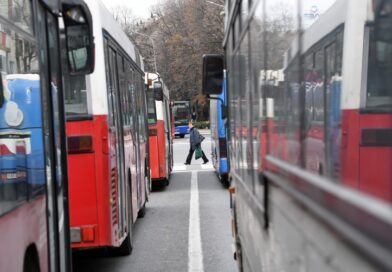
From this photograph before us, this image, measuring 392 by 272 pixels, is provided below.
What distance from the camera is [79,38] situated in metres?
4.53

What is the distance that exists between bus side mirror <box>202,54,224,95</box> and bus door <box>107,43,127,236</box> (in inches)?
40.4

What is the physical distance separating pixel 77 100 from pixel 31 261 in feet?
8.86

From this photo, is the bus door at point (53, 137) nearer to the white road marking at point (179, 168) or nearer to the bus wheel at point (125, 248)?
the bus wheel at point (125, 248)

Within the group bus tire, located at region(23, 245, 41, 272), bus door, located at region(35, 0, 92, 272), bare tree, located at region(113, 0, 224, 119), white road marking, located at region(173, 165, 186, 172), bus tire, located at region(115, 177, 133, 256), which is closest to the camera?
bus tire, located at region(23, 245, 41, 272)

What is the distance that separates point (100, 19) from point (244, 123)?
2.78 m

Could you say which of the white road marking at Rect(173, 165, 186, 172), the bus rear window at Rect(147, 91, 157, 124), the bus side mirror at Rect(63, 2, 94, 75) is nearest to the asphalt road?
the bus rear window at Rect(147, 91, 157, 124)

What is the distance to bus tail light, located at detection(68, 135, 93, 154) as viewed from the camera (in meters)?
6.07

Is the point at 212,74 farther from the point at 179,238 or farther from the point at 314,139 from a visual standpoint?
the point at 314,139

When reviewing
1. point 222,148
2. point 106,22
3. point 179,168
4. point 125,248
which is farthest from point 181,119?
point 106,22

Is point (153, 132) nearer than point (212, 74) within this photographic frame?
No

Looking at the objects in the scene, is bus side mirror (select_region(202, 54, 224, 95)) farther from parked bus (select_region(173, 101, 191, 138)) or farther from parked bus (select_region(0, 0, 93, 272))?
parked bus (select_region(173, 101, 191, 138))

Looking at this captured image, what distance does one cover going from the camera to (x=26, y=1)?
3711 mm

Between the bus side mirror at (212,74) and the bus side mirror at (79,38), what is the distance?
78.4 inches

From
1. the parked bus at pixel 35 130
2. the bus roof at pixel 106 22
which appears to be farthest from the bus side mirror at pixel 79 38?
the bus roof at pixel 106 22
